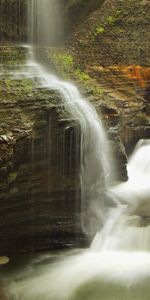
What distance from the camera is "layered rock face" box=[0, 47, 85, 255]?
306 inches

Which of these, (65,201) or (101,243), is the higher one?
(65,201)

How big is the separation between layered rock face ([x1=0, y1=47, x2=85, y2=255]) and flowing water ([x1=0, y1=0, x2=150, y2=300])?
272mm

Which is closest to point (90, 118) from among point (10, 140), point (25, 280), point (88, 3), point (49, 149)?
point (49, 149)

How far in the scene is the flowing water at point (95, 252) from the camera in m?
7.27

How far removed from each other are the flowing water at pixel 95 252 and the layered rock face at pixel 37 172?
272 millimetres

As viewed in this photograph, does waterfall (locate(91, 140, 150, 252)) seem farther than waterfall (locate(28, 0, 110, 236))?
No

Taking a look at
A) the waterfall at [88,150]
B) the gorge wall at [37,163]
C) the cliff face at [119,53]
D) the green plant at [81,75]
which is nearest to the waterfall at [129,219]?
the waterfall at [88,150]

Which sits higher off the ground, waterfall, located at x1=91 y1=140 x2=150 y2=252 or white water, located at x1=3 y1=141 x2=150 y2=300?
waterfall, located at x1=91 y1=140 x2=150 y2=252

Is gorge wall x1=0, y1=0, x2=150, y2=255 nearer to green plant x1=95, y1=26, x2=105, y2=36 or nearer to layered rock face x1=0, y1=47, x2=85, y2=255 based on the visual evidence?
layered rock face x1=0, y1=47, x2=85, y2=255

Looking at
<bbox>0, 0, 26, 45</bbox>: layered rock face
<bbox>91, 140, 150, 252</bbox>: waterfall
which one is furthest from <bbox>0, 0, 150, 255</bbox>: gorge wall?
<bbox>0, 0, 26, 45</bbox>: layered rock face

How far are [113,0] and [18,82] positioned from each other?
8244 mm

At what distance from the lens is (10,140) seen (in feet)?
24.5

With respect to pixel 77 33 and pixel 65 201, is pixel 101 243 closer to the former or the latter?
pixel 65 201

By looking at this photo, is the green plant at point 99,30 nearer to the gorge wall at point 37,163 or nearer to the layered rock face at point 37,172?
the gorge wall at point 37,163
